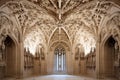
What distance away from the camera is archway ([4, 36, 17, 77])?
63.5 ft

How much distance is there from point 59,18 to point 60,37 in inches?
347

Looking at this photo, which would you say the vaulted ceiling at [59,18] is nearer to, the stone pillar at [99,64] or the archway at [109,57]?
the stone pillar at [99,64]

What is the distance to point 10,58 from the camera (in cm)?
1961

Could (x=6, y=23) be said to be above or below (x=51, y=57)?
above

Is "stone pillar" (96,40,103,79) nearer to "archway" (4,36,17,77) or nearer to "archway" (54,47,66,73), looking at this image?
"archway" (4,36,17,77)

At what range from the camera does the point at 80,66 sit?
26.6m

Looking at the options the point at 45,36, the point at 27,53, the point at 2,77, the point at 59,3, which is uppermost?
the point at 59,3

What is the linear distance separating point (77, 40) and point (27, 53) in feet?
21.5

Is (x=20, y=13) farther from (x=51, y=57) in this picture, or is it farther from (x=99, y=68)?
(x=51, y=57)

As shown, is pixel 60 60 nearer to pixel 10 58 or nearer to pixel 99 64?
pixel 99 64

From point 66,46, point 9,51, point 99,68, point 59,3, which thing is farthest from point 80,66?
point 59,3

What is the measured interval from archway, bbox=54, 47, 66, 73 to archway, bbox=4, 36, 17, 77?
9.09m

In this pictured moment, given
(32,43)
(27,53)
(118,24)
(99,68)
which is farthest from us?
(32,43)

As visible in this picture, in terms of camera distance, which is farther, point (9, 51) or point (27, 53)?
point (27, 53)
